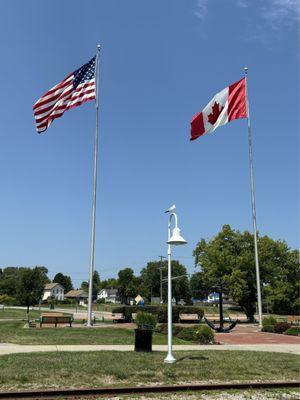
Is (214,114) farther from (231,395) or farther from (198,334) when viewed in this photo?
(231,395)

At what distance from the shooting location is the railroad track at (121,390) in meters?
8.96

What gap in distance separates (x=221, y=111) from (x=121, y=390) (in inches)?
759

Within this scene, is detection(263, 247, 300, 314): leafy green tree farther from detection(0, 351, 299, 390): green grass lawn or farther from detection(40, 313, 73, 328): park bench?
detection(0, 351, 299, 390): green grass lawn

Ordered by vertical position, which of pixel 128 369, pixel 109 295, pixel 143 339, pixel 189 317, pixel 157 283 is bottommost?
pixel 128 369

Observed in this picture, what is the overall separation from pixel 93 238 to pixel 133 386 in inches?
693

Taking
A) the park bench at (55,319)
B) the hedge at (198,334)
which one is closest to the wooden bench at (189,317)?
the park bench at (55,319)

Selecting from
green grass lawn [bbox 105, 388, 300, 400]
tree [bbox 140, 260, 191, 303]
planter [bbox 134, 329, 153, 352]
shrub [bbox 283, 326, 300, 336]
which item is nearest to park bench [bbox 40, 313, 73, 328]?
shrub [bbox 283, 326, 300, 336]

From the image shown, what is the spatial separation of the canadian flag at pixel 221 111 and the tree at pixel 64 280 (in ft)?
482

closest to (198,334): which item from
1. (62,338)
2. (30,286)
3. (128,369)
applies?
(62,338)

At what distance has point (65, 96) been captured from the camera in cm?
2602

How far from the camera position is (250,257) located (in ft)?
146

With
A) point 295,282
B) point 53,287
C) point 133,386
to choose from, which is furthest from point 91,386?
point 53,287

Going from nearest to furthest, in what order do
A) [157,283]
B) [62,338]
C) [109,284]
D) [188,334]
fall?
[62,338] → [188,334] → [157,283] → [109,284]

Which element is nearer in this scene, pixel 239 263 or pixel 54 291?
pixel 239 263
